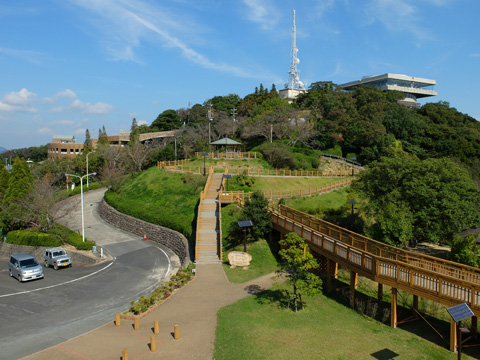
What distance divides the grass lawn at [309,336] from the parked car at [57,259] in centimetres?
1630

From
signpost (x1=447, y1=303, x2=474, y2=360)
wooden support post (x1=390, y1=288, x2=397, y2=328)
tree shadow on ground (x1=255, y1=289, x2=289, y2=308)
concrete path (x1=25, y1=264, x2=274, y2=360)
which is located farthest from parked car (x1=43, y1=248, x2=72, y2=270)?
signpost (x1=447, y1=303, x2=474, y2=360)

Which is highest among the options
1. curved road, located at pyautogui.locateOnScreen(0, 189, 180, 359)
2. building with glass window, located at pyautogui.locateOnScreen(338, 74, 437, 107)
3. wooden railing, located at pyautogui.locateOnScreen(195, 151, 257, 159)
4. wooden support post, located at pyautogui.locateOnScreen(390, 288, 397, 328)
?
building with glass window, located at pyautogui.locateOnScreen(338, 74, 437, 107)

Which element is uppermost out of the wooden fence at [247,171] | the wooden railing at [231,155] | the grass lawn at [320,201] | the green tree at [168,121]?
the green tree at [168,121]

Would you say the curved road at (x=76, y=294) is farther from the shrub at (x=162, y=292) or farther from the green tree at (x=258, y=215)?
the green tree at (x=258, y=215)

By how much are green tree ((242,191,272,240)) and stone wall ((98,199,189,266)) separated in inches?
205

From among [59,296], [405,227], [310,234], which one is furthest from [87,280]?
[405,227]

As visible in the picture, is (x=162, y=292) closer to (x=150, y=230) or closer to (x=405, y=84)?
(x=150, y=230)

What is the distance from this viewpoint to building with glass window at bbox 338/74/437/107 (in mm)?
98512

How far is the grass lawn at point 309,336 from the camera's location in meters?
12.2

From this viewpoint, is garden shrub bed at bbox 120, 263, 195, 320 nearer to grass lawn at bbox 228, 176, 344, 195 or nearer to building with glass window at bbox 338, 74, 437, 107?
grass lawn at bbox 228, 176, 344, 195

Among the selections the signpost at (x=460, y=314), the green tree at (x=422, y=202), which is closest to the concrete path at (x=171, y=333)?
the signpost at (x=460, y=314)

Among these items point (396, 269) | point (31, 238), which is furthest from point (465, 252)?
point (31, 238)

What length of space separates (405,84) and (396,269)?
102092 millimetres

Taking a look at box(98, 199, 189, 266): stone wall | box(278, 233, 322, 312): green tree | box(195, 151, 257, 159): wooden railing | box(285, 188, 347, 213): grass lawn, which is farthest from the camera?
box(195, 151, 257, 159): wooden railing
